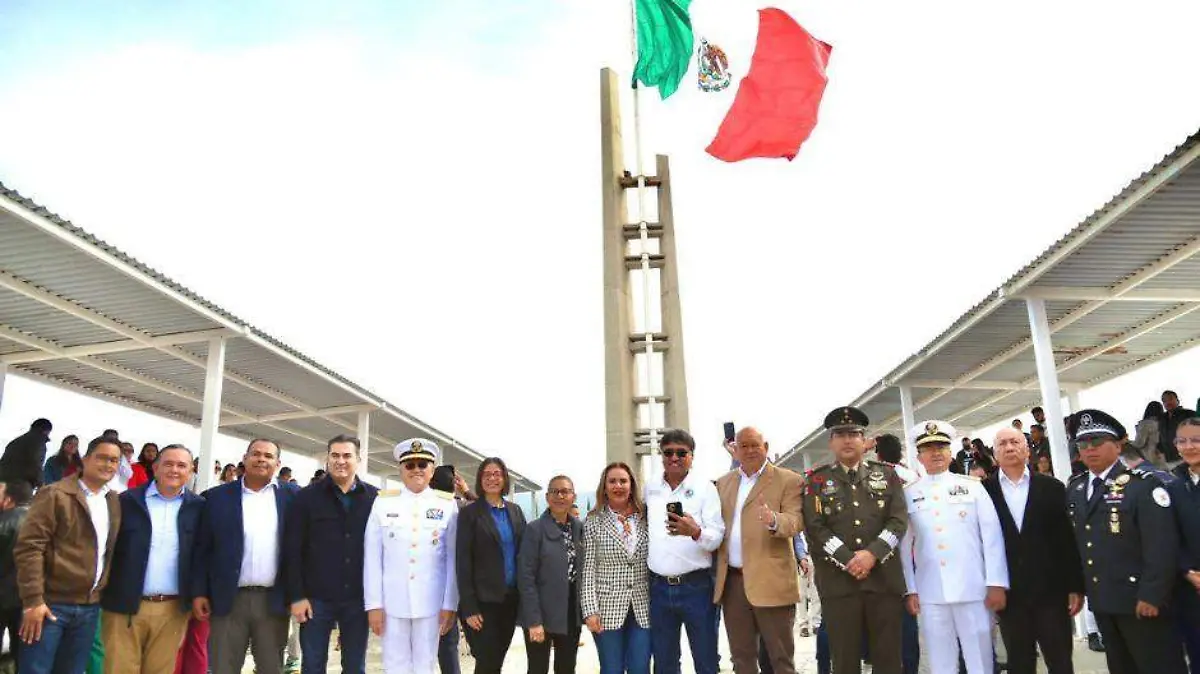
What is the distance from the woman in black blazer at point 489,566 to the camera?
17.1 ft

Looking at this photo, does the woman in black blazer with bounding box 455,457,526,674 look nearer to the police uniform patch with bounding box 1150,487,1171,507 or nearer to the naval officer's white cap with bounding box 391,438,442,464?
the naval officer's white cap with bounding box 391,438,442,464

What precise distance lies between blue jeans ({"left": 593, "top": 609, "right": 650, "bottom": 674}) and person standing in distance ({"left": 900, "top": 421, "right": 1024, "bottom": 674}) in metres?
1.57

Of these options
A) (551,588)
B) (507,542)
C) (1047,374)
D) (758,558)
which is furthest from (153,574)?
(1047,374)

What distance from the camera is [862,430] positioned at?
5.05 m

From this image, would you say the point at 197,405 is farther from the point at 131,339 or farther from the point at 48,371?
the point at 131,339

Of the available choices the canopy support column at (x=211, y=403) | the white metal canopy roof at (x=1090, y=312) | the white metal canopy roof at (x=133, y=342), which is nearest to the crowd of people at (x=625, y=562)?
the white metal canopy roof at (x=1090, y=312)

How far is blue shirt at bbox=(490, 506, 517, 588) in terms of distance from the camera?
543 centimetres

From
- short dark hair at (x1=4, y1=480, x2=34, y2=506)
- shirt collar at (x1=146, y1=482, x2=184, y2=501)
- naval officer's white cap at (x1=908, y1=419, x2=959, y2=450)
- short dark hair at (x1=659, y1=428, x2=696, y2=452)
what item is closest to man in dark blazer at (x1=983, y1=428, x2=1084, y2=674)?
naval officer's white cap at (x1=908, y1=419, x2=959, y2=450)

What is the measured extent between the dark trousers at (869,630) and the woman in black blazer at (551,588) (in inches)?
62.5

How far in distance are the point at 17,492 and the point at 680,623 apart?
4.44m

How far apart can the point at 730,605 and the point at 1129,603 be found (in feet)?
6.77

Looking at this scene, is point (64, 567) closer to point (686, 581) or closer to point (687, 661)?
point (686, 581)

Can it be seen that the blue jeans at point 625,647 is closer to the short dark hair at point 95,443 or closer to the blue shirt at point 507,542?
the blue shirt at point 507,542

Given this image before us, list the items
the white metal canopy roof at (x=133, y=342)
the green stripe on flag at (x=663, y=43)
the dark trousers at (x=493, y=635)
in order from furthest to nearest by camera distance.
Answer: the green stripe on flag at (x=663, y=43) → the white metal canopy roof at (x=133, y=342) → the dark trousers at (x=493, y=635)
